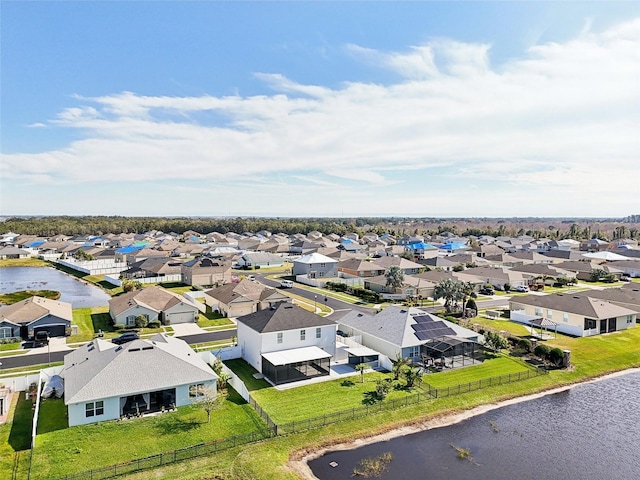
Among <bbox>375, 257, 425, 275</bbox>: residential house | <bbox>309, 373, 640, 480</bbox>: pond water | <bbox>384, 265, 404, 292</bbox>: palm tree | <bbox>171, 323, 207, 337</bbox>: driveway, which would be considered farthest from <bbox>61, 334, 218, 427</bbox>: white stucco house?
<bbox>375, 257, 425, 275</bbox>: residential house

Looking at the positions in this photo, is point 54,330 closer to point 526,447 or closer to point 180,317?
point 180,317

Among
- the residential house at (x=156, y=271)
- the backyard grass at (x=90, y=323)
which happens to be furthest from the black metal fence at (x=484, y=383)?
the residential house at (x=156, y=271)

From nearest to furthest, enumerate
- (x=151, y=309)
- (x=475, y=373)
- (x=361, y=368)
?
(x=361, y=368) < (x=475, y=373) < (x=151, y=309)

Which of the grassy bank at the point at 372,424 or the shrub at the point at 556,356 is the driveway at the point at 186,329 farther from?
the shrub at the point at 556,356

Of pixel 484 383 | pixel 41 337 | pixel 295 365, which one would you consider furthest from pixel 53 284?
pixel 484 383

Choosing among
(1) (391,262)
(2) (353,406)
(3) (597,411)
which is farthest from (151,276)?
(3) (597,411)

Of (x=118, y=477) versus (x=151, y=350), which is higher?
(x=151, y=350)

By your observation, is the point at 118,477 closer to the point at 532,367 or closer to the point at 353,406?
the point at 353,406
